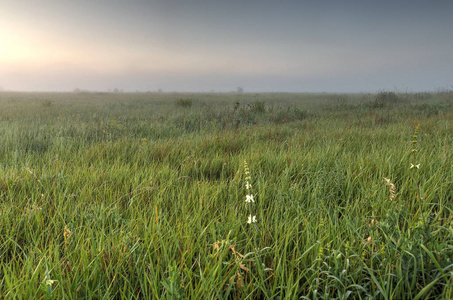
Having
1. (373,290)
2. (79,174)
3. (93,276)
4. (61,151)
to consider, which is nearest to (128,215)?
(93,276)

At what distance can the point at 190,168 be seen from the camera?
3.29 m

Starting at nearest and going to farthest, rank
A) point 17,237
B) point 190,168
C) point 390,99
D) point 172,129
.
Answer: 1. point 17,237
2. point 190,168
3. point 172,129
4. point 390,99

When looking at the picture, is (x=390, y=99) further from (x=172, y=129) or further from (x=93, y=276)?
(x=93, y=276)

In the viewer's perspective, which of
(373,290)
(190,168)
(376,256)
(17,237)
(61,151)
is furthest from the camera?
(61,151)

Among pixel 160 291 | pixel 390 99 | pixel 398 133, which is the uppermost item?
pixel 390 99

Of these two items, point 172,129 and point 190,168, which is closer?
point 190,168

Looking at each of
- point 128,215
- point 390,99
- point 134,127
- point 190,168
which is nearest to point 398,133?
point 190,168

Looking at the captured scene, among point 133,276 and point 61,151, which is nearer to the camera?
point 133,276

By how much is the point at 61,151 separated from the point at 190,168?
2.39m

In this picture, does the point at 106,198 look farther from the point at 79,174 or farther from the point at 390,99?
the point at 390,99

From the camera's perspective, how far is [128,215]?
205cm

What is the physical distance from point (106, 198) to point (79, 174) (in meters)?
0.80

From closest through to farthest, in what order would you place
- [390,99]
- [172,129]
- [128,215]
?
[128,215] < [172,129] < [390,99]

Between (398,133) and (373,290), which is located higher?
(398,133)
